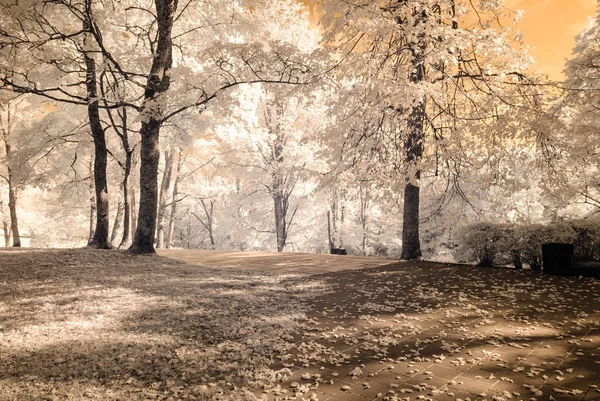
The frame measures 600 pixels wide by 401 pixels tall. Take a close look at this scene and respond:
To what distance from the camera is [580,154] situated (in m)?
10.2

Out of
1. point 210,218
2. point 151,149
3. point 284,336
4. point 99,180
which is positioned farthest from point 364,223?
point 284,336

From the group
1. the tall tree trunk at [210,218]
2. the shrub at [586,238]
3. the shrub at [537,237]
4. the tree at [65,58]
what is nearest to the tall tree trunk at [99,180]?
the tree at [65,58]

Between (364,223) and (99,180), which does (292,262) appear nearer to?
(99,180)

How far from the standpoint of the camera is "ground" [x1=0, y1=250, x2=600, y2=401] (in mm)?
3227

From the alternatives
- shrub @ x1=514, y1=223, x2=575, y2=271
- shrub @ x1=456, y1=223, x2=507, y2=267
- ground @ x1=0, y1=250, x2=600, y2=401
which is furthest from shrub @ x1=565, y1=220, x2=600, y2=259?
shrub @ x1=456, y1=223, x2=507, y2=267

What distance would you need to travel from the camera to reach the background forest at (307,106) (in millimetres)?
7441

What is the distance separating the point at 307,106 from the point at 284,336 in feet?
25.4

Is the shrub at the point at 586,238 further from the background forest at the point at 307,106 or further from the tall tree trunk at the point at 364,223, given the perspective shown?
the tall tree trunk at the point at 364,223

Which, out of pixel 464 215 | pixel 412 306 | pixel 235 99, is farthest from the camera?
pixel 464 215

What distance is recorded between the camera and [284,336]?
4.59m

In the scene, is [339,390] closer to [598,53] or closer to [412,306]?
[412,306]

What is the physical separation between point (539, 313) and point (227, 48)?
8.28m

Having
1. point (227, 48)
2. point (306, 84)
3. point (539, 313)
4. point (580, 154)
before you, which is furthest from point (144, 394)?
point (580, 154)

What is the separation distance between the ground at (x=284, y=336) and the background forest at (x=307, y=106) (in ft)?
9.57
